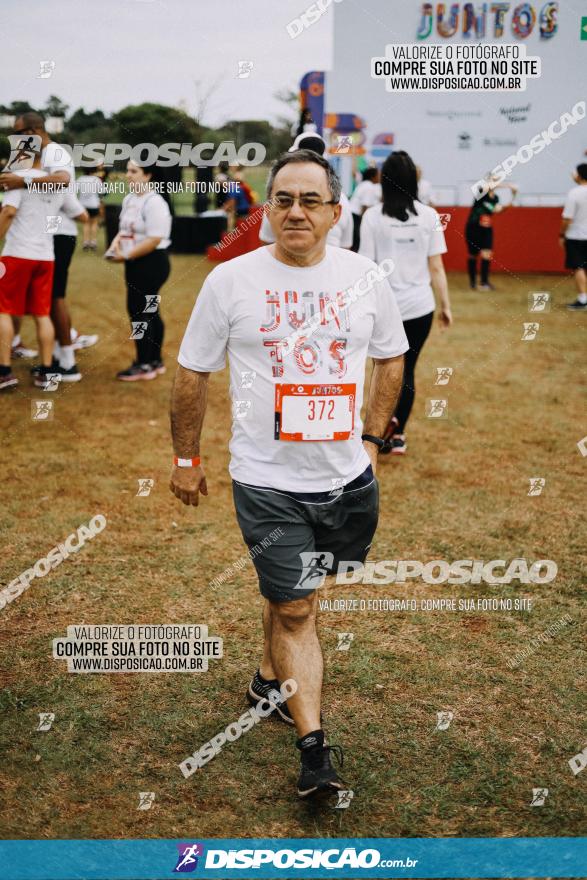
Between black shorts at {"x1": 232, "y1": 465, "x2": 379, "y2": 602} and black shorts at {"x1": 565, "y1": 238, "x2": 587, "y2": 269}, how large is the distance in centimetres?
1004

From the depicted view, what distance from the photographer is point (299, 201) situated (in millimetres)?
2885

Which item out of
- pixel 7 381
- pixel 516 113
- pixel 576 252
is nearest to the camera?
pixel 7 381

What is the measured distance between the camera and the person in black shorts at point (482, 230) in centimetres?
1406

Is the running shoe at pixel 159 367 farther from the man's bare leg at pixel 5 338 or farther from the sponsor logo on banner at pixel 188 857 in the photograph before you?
the sponsor logo on banner at pixel 188 857

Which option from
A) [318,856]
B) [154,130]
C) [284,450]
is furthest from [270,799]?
[154,130]

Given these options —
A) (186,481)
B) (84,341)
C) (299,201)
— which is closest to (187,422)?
(186,481)

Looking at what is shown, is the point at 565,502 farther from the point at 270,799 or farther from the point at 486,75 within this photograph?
the point at 486,75

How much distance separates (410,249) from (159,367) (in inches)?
139

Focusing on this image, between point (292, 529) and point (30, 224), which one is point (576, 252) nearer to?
point (30, 224)

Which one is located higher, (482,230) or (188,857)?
(482,230)

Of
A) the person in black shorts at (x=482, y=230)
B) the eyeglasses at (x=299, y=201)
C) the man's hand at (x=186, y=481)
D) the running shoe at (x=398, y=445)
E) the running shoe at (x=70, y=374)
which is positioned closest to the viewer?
the eyeglasses at (x=299, y=201)

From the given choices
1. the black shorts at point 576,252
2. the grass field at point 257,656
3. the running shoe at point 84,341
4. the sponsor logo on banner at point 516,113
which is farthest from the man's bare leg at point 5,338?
the sponsor logo on banner at point 516,113

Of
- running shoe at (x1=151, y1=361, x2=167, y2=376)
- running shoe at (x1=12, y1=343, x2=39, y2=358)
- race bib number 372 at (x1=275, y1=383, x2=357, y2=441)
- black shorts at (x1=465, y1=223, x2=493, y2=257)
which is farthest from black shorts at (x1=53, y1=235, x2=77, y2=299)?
black shorts at (x1=465, y1=223, x2=493, y2=257)

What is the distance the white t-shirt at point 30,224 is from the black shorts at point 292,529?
16.7ft
